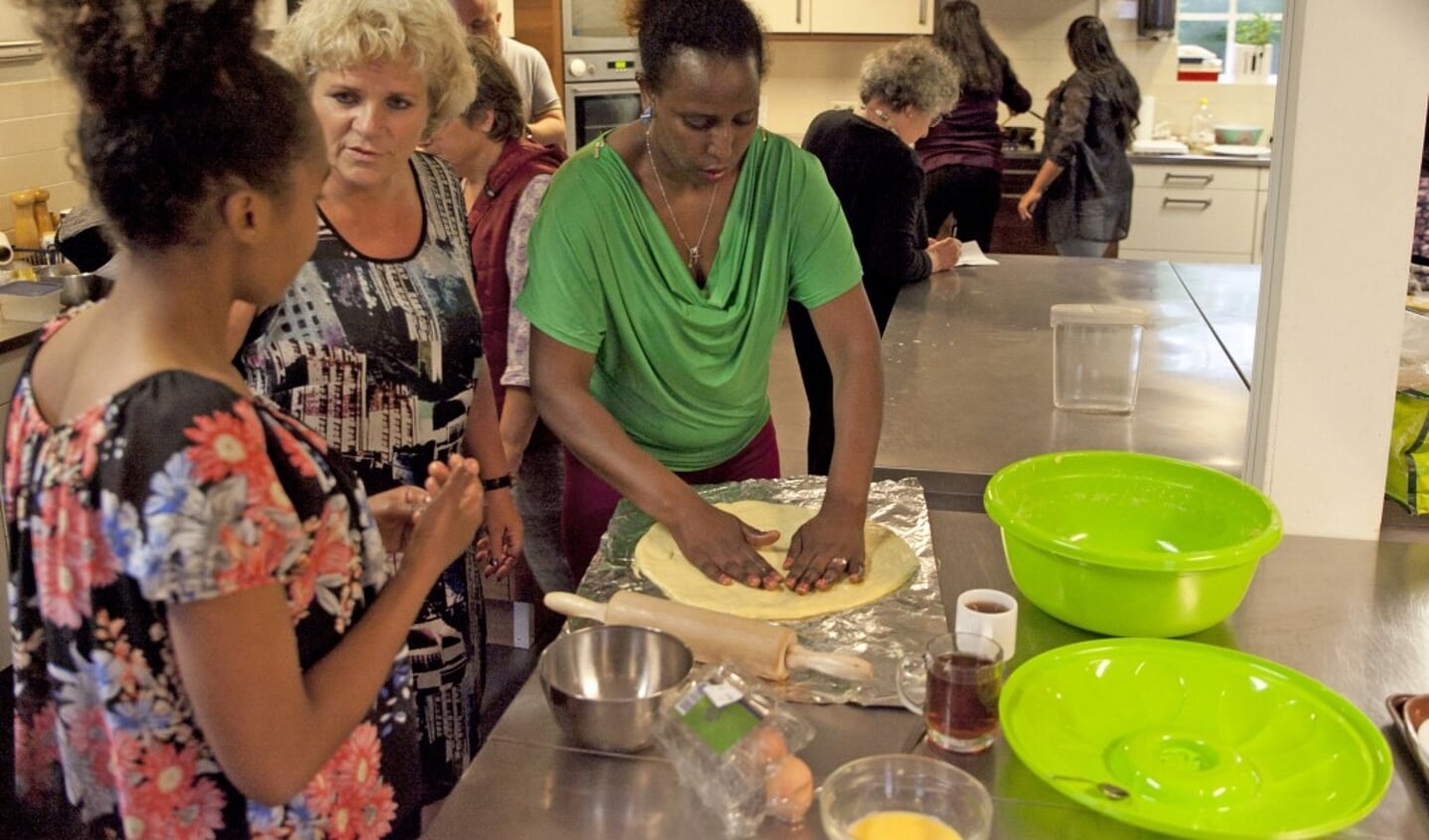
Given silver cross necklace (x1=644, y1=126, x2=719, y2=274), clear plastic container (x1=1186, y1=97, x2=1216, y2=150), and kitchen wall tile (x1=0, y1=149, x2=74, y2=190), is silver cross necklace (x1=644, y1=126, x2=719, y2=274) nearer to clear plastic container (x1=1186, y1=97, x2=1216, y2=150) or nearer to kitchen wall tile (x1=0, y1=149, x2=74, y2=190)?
kitchen wall tile (x1=0, y1=149, x2=74, y2=190)

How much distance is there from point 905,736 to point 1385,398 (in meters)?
0.85

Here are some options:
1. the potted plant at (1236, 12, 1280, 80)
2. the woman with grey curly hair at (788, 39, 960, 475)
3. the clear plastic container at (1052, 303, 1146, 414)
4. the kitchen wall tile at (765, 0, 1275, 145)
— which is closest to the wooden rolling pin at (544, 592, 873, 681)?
the clear plastic container at (1052, 303, 1146, 414)

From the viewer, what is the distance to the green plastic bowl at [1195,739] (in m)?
1.03

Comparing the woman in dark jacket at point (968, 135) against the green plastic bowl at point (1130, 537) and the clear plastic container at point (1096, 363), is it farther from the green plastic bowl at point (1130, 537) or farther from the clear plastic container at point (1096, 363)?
the green plastic bowl at point (1130, 537)

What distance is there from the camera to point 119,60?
33.0 inches

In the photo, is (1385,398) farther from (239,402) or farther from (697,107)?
(239,402)

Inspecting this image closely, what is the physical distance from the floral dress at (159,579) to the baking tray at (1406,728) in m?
0.90

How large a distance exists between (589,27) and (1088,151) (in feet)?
6.33

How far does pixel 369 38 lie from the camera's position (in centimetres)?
150

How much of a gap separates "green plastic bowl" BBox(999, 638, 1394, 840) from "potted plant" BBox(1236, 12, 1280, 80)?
5434 mm

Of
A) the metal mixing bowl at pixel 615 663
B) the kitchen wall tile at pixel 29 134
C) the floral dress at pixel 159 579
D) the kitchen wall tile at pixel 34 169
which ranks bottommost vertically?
the metal mixing bowl at pixel 615 663

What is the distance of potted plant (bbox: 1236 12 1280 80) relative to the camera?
19.4 ft

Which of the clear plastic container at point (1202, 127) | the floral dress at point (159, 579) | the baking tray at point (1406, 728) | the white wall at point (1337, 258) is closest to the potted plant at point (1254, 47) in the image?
the clear plastic container at point (1202, 127)

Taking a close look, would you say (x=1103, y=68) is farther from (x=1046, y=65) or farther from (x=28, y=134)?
(x=28, y=134)
